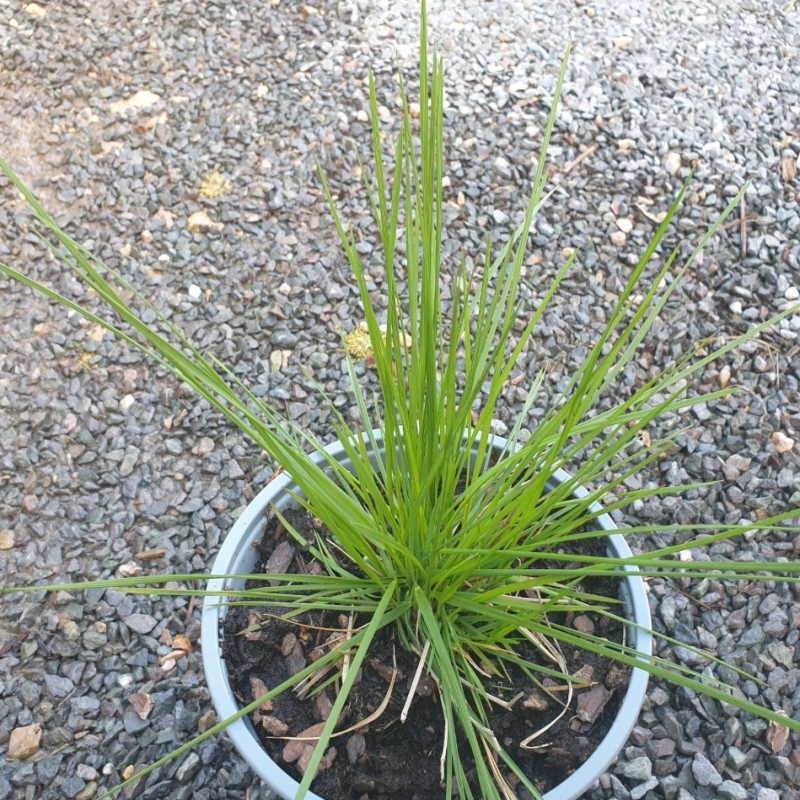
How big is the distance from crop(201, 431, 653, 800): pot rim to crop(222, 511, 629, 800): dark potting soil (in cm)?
3

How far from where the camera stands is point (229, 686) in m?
0.84

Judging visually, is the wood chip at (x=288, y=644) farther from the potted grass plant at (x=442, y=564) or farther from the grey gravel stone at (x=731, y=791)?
the grey gravel stone at (x=731, y=791)

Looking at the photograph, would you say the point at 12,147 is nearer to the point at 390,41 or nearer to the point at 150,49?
the point at 150,49

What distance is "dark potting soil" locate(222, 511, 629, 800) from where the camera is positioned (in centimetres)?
82

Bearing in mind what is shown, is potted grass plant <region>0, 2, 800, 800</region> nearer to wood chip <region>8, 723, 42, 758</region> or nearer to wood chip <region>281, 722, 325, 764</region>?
wood chip <region>281, 722, 325, 764</region>

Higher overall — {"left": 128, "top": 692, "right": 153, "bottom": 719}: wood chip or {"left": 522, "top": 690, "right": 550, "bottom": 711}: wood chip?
{"left": 522, "top": 690, "right": 550, "bottom": 711}: wood chip

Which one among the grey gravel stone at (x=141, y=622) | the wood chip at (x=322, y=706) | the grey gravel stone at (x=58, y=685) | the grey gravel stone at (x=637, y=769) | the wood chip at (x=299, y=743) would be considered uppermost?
the wood chip at (x=322, y=706)

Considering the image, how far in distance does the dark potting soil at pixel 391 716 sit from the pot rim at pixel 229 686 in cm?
3

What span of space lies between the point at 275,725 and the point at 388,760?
0.12 m

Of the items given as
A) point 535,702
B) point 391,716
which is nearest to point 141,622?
point 391,716

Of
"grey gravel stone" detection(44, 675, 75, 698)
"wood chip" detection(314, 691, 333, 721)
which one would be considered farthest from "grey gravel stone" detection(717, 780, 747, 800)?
"grey gravel stone" detection(44, 675, 75, 698)

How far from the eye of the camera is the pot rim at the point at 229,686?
0.77 meters

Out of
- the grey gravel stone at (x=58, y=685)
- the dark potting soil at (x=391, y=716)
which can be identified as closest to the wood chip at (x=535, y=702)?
the dark potting soil at (x=391, y=716)

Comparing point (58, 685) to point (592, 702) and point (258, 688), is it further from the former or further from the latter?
point (592, 702)
